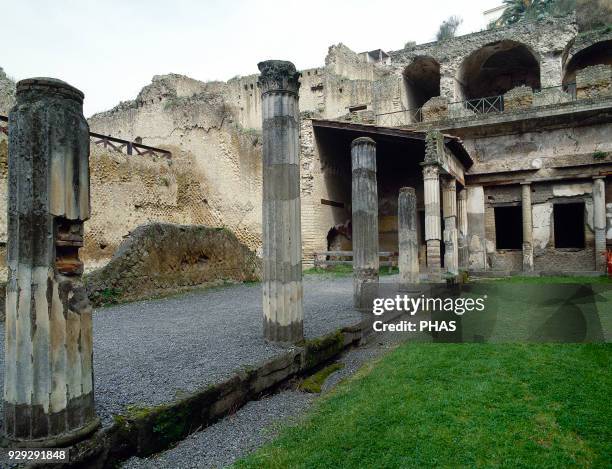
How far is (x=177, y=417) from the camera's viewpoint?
113 inches

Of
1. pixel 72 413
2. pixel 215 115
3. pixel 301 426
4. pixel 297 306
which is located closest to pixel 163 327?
pixel 297 306

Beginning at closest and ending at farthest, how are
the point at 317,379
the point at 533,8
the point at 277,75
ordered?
the point at 317,379, the point at 277,75, the point at 533,8

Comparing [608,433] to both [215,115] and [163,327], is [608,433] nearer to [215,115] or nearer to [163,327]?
[163,327]

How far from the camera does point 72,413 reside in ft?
7.69

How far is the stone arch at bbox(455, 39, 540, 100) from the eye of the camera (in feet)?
60.1

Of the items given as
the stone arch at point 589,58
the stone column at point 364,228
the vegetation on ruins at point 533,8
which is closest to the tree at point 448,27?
the vegetation on ruins at point 533,8

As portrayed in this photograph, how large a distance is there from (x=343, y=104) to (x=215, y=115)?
7741mm

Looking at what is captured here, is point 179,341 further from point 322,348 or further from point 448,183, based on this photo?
point 448,183

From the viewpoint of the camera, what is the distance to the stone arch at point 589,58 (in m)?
18.2

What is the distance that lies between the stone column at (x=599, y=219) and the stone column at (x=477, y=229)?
9.60 ft

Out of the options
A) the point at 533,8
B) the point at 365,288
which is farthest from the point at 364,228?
the point at 533,8

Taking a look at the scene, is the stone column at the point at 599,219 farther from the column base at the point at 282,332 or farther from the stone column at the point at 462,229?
the column base at the point at 282,332

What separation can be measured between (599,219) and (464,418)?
12.1 metres

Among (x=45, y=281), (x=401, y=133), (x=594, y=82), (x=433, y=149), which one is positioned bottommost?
(x=45, y=281)
